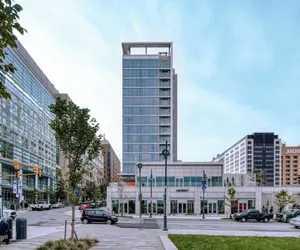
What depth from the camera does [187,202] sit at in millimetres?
58531

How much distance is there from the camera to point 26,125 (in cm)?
8262

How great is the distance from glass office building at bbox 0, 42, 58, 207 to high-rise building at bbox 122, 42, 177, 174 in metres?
19.9

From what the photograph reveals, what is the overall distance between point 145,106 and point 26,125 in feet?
96.3

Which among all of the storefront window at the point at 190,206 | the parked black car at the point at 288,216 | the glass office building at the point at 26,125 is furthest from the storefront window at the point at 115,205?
the parked black car at the point at 288,216

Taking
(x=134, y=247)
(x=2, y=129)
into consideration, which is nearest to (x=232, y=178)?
(x=2, y=129)

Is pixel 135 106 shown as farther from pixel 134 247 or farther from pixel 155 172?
pixel 134 247

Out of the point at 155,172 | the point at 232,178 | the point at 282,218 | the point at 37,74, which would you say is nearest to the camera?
the point at 282,218

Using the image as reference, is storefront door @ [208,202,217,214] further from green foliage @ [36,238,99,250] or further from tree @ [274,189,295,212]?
green foliage @ [36,238,99,250]

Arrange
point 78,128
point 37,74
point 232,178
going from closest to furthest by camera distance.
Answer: point 78,128 → point 232,178 → point 37,74

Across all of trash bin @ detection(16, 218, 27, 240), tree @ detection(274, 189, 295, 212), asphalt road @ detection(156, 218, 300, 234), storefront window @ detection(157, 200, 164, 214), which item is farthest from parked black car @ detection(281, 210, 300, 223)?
trash bin @ detection(16, 218, 27, 240)

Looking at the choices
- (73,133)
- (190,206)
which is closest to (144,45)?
(190,206)

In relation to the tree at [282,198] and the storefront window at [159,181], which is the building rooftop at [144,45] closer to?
the storefront window at [159,181]

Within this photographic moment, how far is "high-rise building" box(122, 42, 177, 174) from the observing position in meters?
93.4

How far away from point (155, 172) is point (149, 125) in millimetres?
29430
